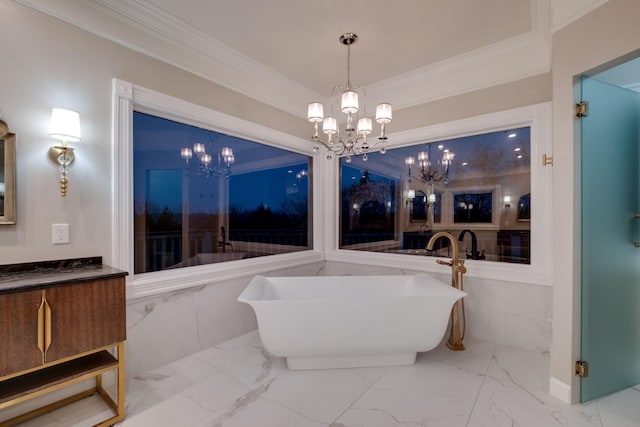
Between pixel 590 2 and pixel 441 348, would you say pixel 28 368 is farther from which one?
pixel 590 2

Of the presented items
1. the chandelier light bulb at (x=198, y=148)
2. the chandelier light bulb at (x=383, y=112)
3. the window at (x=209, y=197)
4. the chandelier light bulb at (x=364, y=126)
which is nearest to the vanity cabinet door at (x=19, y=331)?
the window at (x=209, y=197)

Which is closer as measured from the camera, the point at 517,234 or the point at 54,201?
the point at 54,201

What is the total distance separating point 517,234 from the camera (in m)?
2.76

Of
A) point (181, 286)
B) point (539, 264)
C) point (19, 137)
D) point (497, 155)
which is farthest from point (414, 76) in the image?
point (19, 137)

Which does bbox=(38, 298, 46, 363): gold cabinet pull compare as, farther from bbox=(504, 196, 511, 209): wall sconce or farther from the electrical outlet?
bbox=(504, 196, 511, 209): wall sconce

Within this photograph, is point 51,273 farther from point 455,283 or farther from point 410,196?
point 410,196

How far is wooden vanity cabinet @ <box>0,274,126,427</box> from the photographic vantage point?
1.42m

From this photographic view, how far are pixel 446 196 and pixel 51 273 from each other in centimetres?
332

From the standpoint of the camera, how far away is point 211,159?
2875 millimetres

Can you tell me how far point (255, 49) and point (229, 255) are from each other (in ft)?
6.59

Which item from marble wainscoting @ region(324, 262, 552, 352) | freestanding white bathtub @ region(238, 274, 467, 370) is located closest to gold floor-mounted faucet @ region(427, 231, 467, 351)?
marble wainscoting @ region(324, 262, 552, 352)

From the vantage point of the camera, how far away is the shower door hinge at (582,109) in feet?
6.07

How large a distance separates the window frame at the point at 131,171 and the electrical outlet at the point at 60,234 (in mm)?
259

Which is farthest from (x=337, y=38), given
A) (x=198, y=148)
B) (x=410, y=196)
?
(x=410, y=196)
